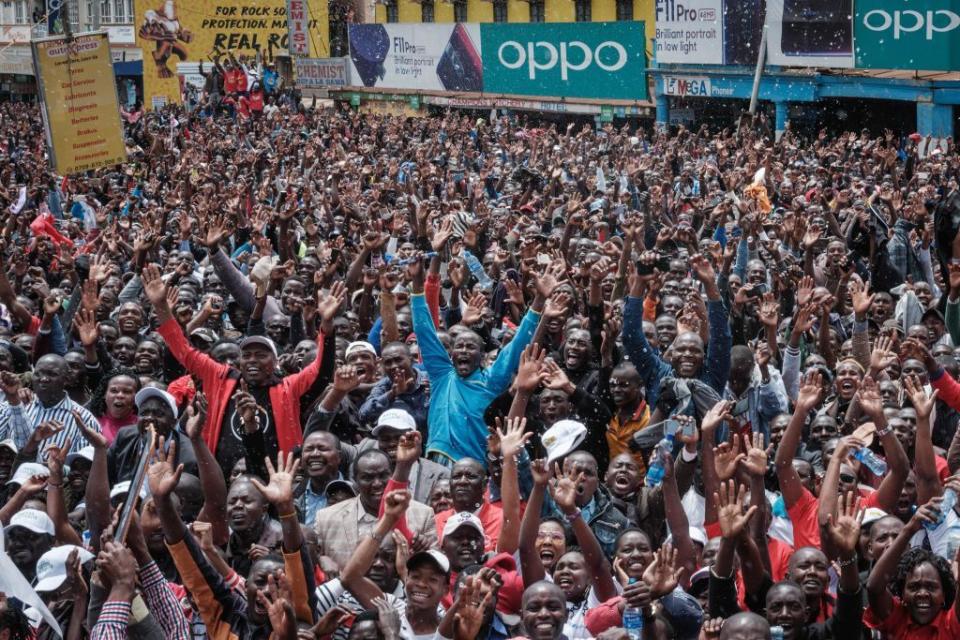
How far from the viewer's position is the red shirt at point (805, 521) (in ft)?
17.2

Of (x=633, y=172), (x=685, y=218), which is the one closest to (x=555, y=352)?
(x=685, y=218)

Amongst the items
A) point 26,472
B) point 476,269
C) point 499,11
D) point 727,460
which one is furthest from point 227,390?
point 499,11

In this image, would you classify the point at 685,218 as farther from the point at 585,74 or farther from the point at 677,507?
the point at 585,74

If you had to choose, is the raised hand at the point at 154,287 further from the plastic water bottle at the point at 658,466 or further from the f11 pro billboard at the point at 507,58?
the f11 pro billboard at the point at 507,58

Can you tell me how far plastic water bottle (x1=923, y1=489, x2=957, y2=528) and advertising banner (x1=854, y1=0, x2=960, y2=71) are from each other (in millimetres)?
14618

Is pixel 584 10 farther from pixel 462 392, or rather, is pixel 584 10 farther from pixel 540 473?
pixel 540 473

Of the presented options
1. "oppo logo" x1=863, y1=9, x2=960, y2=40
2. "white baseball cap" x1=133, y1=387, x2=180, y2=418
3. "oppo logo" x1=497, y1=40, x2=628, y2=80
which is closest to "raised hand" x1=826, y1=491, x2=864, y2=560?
"white baseball cap" x1=133, y1=387, x2=180, y2=418

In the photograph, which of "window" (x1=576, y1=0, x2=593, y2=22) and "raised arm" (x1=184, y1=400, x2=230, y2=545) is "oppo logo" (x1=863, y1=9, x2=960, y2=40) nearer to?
"window" (x1=576, y1=0, x2=593, y2=22)

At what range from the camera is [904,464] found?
5.31m

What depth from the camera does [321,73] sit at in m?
33.0

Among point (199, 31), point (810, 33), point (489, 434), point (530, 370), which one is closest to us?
point (530, 370)

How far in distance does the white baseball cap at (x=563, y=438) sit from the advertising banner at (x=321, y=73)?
90.7 feet

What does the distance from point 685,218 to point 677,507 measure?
7072 millimetres

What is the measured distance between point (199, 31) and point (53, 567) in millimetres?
29460
